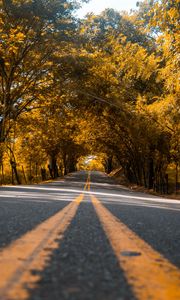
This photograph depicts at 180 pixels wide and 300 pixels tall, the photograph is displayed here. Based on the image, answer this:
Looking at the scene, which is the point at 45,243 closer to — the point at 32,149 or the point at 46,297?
the point at 46,297

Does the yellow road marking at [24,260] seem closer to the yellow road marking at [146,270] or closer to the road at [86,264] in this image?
the road at [86,264]

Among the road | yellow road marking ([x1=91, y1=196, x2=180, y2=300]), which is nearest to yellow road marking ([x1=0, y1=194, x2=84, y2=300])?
the road

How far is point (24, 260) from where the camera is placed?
2.31 meters

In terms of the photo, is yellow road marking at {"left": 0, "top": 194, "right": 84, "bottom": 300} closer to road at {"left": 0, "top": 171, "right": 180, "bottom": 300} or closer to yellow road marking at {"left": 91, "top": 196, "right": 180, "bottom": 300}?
road at {"left": 0, "top": 171, "right": 180, "bottom": 300}

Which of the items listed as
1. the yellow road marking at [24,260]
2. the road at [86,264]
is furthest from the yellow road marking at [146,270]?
the yellow road marking at [24,260]

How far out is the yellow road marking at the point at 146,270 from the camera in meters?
1.72

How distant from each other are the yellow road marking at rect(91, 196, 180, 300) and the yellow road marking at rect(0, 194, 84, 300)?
0.47 meters

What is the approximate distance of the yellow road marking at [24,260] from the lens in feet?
5.33

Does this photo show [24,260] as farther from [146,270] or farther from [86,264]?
[146,270]

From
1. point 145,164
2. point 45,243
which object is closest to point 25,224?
point 45,243

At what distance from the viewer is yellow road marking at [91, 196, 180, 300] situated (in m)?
1.72

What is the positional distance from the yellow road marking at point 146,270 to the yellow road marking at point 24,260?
18.7 inches

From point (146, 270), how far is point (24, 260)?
28.3 inches

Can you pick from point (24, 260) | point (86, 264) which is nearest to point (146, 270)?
point (86, 264)
